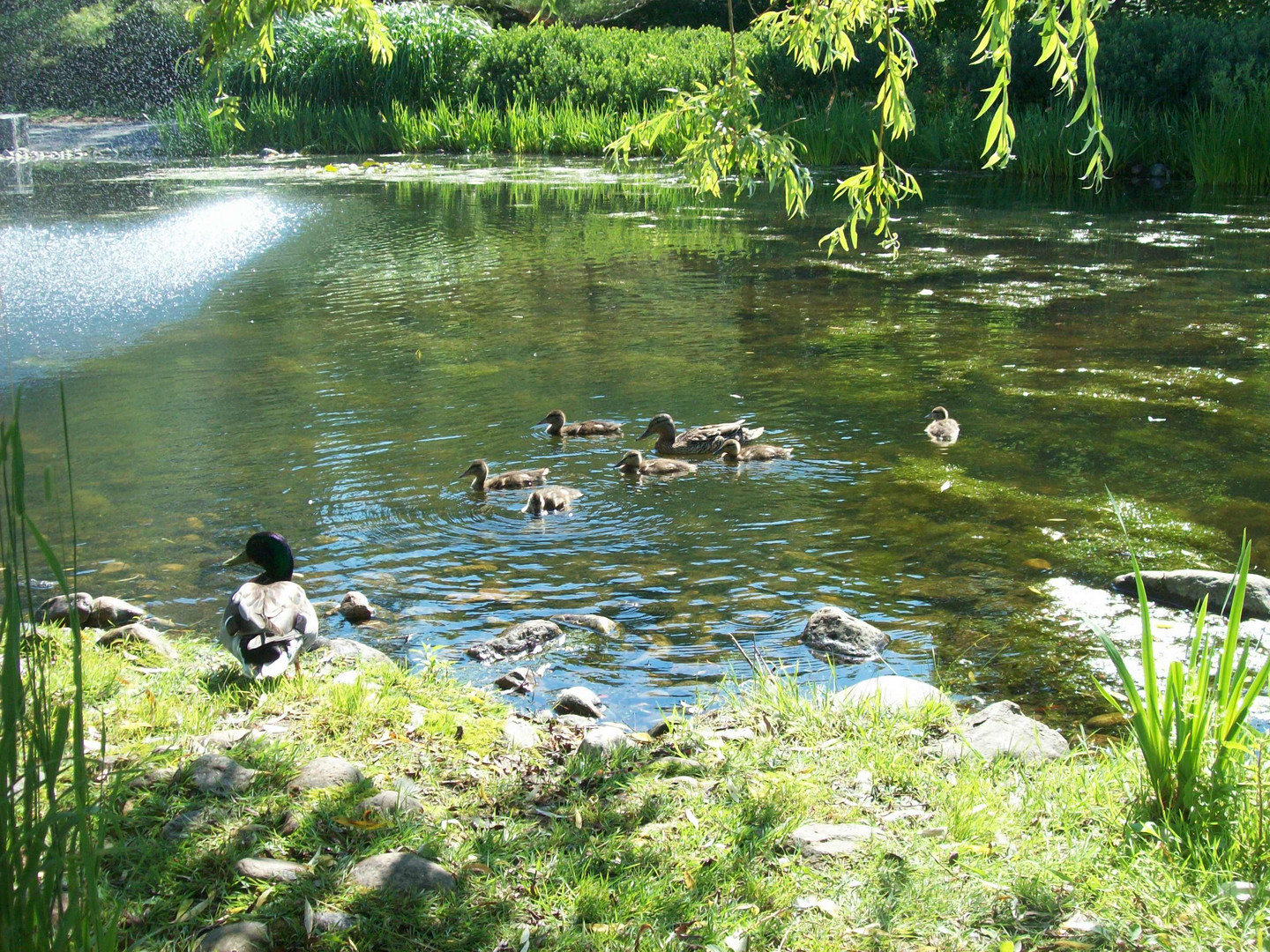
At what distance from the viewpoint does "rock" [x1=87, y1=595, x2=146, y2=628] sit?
5.05 m

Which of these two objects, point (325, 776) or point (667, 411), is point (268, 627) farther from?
point (667, 411)

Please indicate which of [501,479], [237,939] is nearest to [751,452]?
[501,479]

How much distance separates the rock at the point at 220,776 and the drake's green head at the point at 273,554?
1634 mm

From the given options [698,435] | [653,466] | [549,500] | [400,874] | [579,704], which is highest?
[698,435]

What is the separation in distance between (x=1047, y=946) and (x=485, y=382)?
706 cm

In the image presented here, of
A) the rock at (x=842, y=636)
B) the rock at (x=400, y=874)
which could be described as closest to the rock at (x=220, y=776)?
the rock at (x=400, y=874)

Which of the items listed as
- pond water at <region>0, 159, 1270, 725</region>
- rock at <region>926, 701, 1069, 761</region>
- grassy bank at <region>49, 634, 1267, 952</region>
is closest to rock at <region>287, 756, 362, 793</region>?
grassy bank at <region>49, 634, 1267, 952</region>

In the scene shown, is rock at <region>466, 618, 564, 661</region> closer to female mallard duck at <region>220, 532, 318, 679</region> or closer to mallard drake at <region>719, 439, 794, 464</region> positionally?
female mallard duck at <region>220, 532, 318, 679</region>

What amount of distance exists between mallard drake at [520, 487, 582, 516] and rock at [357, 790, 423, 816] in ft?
11.2

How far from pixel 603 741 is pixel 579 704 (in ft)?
1.74

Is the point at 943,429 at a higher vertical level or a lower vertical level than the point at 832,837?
higher

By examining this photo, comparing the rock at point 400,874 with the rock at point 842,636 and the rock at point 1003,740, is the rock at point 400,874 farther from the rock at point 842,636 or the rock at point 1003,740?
the rock at point 842,636

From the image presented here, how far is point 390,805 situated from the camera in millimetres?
3357

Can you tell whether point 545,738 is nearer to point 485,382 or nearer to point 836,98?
point 485,382
